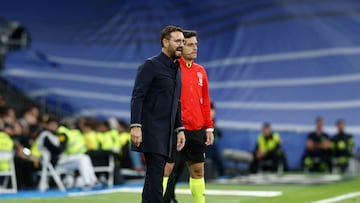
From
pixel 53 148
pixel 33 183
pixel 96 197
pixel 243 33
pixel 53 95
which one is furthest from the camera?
Result: pixel 243 33

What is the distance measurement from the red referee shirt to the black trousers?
175 centimetres

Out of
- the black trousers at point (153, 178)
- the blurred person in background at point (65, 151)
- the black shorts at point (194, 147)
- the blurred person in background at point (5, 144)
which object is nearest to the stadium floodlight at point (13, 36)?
the blurred person in background at point (65, 151)

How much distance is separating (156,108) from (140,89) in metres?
0.27

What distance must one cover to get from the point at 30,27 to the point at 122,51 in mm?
2993

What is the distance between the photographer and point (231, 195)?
15336mm

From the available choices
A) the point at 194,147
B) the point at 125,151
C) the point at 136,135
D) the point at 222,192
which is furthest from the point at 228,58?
the point at 136,135

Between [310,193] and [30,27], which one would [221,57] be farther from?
[310,193]

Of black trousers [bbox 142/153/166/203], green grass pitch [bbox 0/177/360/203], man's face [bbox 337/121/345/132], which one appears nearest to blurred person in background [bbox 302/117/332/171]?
man's face [bbox 337/121/345/132]

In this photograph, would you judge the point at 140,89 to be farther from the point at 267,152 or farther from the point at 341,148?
the point at 341,148

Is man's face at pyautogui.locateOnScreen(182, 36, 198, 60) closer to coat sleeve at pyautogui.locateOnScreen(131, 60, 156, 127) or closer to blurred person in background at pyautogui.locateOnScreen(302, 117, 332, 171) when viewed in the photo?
coat sleeve at pyautogui.locateOnScreen(131, 60, 156, 127)

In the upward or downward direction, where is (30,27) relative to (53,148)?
upward

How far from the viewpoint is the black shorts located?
11.0 meters

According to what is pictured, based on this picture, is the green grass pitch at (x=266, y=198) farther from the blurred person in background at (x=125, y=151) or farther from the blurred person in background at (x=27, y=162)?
the blurred person in background at (x=125, y=151)

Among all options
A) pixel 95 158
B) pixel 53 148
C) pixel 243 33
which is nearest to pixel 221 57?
pixel 243 33
